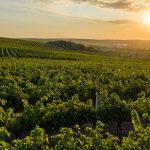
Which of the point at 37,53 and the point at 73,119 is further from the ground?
the point at 73,119

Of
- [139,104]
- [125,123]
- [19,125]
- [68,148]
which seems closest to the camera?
[68,148]

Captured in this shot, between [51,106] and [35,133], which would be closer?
[35,133]

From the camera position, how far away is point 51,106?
1304 centimetres

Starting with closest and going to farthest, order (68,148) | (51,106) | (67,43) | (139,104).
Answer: (68,148), (51,106), (139,104), (67,43)

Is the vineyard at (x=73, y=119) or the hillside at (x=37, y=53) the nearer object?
the vineyard at (x=73, y=119)

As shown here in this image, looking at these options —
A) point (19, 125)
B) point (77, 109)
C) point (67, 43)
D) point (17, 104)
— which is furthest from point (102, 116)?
point (67, 43)

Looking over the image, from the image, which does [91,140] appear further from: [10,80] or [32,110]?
[10,80]

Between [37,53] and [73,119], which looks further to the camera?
[37,53]

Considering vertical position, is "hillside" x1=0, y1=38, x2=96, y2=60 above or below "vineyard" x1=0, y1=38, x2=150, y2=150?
below

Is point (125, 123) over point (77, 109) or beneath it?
beneath

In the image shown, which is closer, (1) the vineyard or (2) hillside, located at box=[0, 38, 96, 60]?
(1) the vineyard

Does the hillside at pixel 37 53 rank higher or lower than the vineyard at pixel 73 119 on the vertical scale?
lower

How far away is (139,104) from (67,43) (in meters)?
132

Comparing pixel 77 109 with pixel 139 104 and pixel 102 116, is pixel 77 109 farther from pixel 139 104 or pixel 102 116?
pixel 139 104
